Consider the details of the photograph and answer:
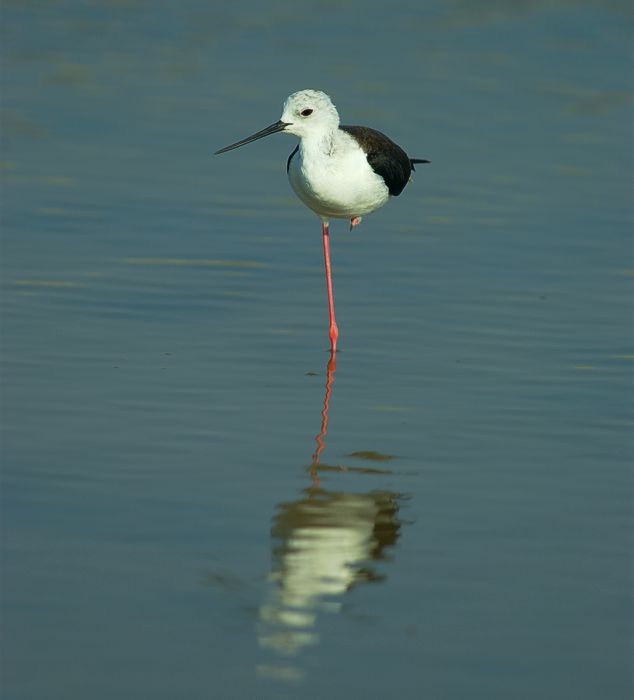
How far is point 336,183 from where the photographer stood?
6762 mm

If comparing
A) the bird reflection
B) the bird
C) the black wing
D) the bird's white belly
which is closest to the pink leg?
the bird

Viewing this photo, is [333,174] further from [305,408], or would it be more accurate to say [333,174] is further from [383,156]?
[305,408]

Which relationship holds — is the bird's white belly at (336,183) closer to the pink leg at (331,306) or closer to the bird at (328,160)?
the bird at (328,160)

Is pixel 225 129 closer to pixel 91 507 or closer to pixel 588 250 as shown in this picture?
pixel 588 250

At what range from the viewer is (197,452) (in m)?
4.96

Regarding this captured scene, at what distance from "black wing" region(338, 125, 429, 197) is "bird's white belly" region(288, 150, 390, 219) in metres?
0.04

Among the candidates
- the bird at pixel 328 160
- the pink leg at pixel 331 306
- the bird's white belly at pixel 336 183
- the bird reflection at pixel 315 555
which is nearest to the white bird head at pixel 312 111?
the bird at pixel 328 160

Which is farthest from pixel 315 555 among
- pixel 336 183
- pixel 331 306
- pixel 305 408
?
pixel 336 183

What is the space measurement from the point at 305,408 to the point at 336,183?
5.10 ft

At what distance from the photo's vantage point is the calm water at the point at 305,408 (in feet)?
11.9

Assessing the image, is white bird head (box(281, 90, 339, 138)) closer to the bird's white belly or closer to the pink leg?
the bird's white belly

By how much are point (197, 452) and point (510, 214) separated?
14.4 feet

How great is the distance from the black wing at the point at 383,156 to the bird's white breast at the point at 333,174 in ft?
0.14

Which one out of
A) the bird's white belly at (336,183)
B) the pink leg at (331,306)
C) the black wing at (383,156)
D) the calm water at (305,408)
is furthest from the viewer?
the black wing at (383,156)
